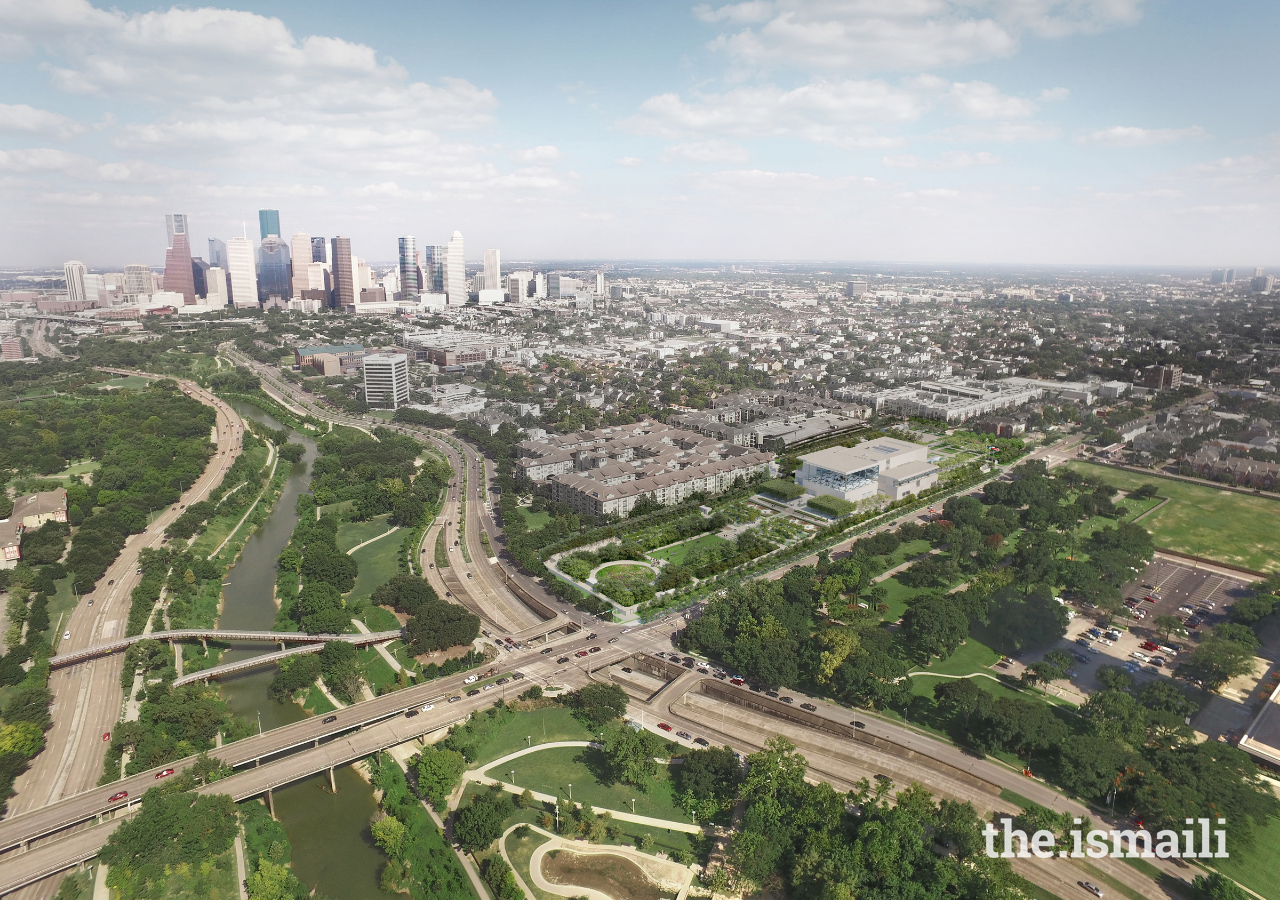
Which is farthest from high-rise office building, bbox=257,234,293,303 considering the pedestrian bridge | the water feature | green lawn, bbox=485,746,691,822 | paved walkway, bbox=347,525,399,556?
green lawn, bbox=485,746,691,822

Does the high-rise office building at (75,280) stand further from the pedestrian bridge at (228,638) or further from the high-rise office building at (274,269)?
the pedestrian bridge at (228,638)

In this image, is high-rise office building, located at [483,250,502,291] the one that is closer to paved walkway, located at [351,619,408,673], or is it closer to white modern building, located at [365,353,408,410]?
white modern building, located at [365,353,408,410]

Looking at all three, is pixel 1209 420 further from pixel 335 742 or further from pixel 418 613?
pixel 335 742

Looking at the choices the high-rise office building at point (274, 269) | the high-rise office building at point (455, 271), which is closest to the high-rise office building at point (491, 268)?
the high-rise office building at point (455, 271)

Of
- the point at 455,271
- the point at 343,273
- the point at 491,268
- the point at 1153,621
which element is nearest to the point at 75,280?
the point at 343,273

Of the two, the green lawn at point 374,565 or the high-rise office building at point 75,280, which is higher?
the high-rise office building at point 75,280
